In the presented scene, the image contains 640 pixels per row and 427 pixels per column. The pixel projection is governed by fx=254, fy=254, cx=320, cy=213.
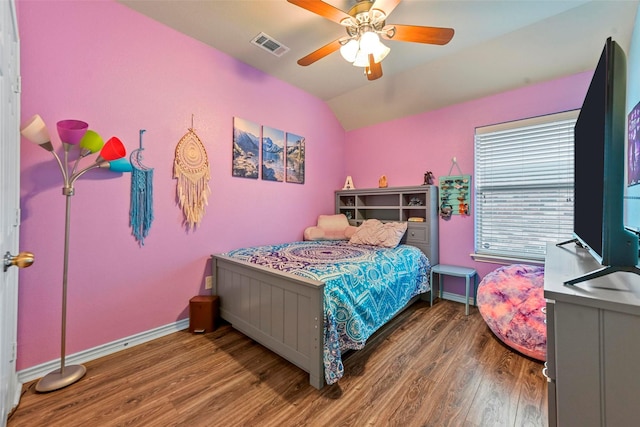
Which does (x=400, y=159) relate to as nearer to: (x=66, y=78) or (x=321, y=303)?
(x=321, y=303)

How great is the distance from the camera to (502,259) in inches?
109

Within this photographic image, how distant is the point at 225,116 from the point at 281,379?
2.44 meters

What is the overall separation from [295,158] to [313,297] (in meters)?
2.20

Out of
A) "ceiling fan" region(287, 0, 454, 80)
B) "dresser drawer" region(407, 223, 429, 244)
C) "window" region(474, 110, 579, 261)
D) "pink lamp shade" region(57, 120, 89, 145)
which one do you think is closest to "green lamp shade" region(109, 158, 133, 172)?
"pink lamp shade" region(57, 120, 89, 145)

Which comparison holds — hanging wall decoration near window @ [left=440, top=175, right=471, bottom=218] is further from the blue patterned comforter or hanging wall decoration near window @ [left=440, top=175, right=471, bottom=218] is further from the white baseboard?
the white baseboard

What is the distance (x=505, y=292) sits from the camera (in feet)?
6.87

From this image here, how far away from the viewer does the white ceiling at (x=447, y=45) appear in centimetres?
199

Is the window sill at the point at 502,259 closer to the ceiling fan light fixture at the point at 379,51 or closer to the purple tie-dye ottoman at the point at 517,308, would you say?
the purple tie-dye ottoman at the point at 517,308

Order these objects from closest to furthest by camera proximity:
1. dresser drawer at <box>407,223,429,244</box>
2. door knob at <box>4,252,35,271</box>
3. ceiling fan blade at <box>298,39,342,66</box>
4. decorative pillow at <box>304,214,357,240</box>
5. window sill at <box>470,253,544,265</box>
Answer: door knob at <box>4,252,35,271</box>, ceiling fan blade at <box>298,39,342,66</box>, window sill at <box>470,253,544,265</box>, dresser drawer at <box>407,223,429,244</box>, decorative pillow at <box>304,214,357,240</box>

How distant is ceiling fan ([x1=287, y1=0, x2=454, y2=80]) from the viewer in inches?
64.4

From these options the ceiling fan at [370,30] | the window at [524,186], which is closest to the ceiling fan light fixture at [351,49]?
the ceiling fan at [370,30]

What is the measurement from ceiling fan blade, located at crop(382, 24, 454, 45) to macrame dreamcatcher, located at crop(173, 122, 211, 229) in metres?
1.88

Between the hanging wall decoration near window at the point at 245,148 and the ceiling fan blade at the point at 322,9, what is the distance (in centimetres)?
145

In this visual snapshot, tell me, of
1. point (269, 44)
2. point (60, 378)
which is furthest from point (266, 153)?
point (60, 378)
